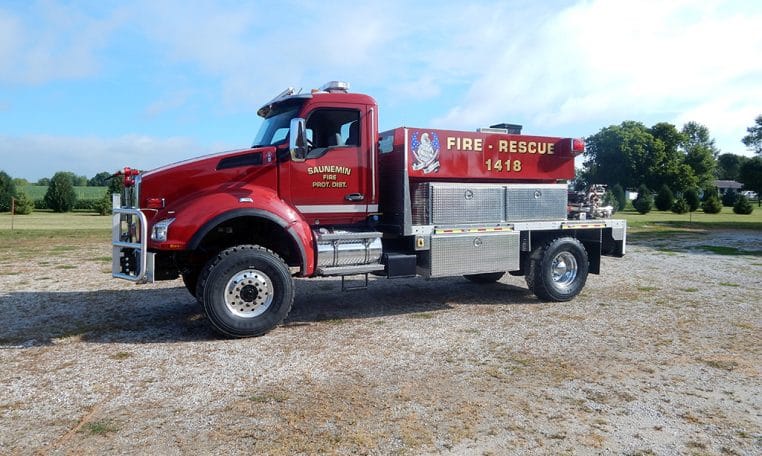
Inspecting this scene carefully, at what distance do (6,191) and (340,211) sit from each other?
54381 mm

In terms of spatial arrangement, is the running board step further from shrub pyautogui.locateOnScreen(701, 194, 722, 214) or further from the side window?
shrub pyautogui.locateOnScreen(701, 194, 722, 214)

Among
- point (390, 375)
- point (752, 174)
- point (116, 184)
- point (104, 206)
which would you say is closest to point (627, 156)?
point (752, 174)

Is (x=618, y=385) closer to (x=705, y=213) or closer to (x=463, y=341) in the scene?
(x=463, y=341)

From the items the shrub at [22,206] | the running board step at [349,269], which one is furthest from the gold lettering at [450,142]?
the shrub at [22,206]

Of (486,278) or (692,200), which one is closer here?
(486,278)

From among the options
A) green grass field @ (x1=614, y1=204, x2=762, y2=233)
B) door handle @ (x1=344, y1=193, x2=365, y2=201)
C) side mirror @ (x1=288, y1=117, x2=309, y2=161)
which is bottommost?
green grass field @ (x1=614, y1=204, x2=762, y2=233)

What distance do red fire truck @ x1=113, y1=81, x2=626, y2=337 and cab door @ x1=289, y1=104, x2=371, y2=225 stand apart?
0.01 meters

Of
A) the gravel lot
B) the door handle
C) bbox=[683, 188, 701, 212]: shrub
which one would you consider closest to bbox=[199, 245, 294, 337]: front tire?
the gravel lot

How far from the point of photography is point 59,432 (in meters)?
4.02

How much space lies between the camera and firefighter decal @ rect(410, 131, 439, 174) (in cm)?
789

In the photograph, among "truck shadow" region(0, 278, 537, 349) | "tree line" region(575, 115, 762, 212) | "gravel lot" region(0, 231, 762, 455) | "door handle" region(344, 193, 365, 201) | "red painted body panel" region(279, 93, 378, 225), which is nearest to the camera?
"gravel lot" region(0, 231, 762, 455)

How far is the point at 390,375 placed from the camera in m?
5.32

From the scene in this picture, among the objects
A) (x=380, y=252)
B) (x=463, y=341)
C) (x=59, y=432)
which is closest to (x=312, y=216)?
(x=380, y=252)

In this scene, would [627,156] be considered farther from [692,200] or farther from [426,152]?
[426,152]
